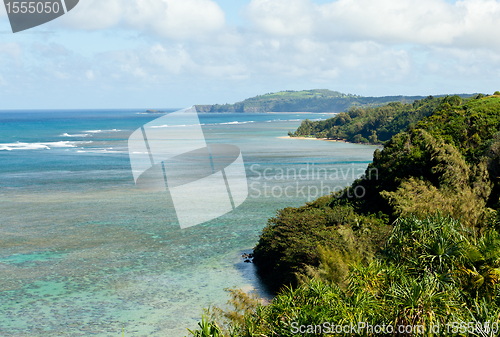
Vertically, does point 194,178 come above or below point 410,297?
below

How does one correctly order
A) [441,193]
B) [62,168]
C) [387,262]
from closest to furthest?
[387,262] < [441,193] < [62,168]

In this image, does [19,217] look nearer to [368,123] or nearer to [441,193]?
[441,193]

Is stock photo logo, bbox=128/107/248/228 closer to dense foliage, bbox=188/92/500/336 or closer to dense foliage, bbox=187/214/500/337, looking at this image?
dense foliage, bbox=188/92/500/336

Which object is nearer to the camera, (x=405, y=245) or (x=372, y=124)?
(x=405, y=245)

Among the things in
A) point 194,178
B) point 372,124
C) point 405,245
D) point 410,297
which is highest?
point 410,297

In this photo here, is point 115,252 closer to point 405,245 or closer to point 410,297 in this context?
point 405,245

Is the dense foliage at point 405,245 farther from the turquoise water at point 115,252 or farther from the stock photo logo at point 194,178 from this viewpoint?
the stock photo logo at point 194,178

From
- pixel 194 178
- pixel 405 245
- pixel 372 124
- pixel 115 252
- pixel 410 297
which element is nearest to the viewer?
pixel 410 297

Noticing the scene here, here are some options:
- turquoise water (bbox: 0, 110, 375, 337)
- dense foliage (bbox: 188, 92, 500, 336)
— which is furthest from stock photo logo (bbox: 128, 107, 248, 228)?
dense foliage (bbox: 188, 92, 500, 336)

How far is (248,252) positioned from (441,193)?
11.8m

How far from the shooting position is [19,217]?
37.1 metres

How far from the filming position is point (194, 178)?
58.7m

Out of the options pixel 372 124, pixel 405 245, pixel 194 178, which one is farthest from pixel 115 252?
pixel 372 124

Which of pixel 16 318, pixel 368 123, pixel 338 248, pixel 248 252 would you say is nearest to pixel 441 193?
pixel 338 248
